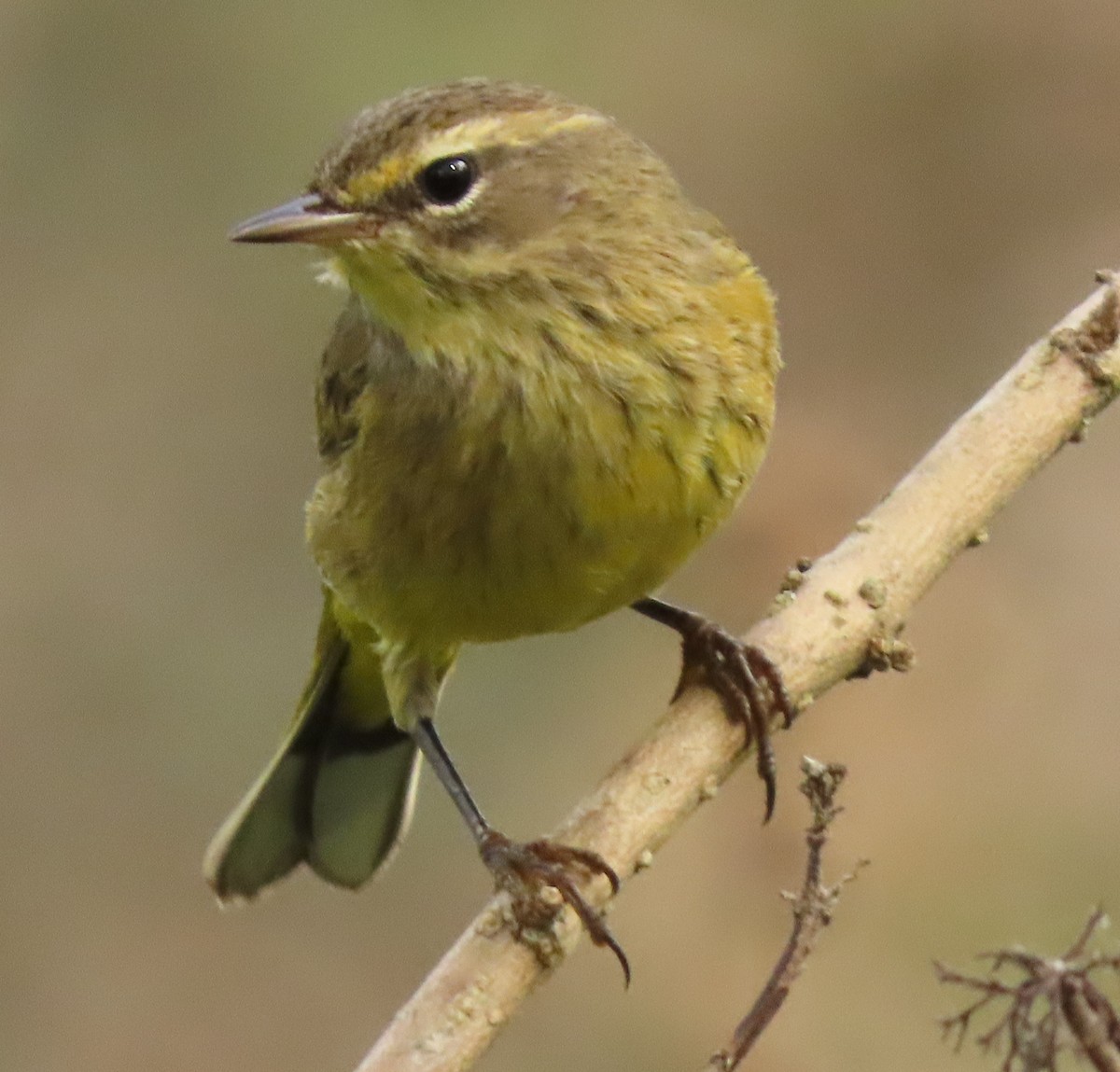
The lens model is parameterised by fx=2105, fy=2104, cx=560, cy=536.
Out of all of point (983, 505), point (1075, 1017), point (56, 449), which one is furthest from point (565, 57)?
point (1075, 1017)

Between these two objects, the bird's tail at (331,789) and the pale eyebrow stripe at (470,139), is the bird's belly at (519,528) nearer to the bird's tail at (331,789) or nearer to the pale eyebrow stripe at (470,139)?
the pale eyebrow stripe at (470,139)

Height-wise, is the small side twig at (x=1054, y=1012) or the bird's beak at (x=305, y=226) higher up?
the bird's beak at (x=305, y=226)

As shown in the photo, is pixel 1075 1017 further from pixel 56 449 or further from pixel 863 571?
pixel 56 449

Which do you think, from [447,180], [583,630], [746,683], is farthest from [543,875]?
[583,630]

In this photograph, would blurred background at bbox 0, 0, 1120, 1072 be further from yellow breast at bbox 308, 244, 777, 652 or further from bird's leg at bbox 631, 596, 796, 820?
yellow breast at bbox 308, 244, 777, 652

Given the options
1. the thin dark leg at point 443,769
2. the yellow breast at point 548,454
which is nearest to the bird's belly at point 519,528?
the yellow breast at point 548,454

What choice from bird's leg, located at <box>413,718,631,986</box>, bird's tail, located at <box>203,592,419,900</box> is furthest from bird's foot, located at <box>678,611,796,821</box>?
bird's tail, located at <box>203,592,419,900</box>

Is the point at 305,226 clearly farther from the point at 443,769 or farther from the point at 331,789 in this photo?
the point at 331,789
